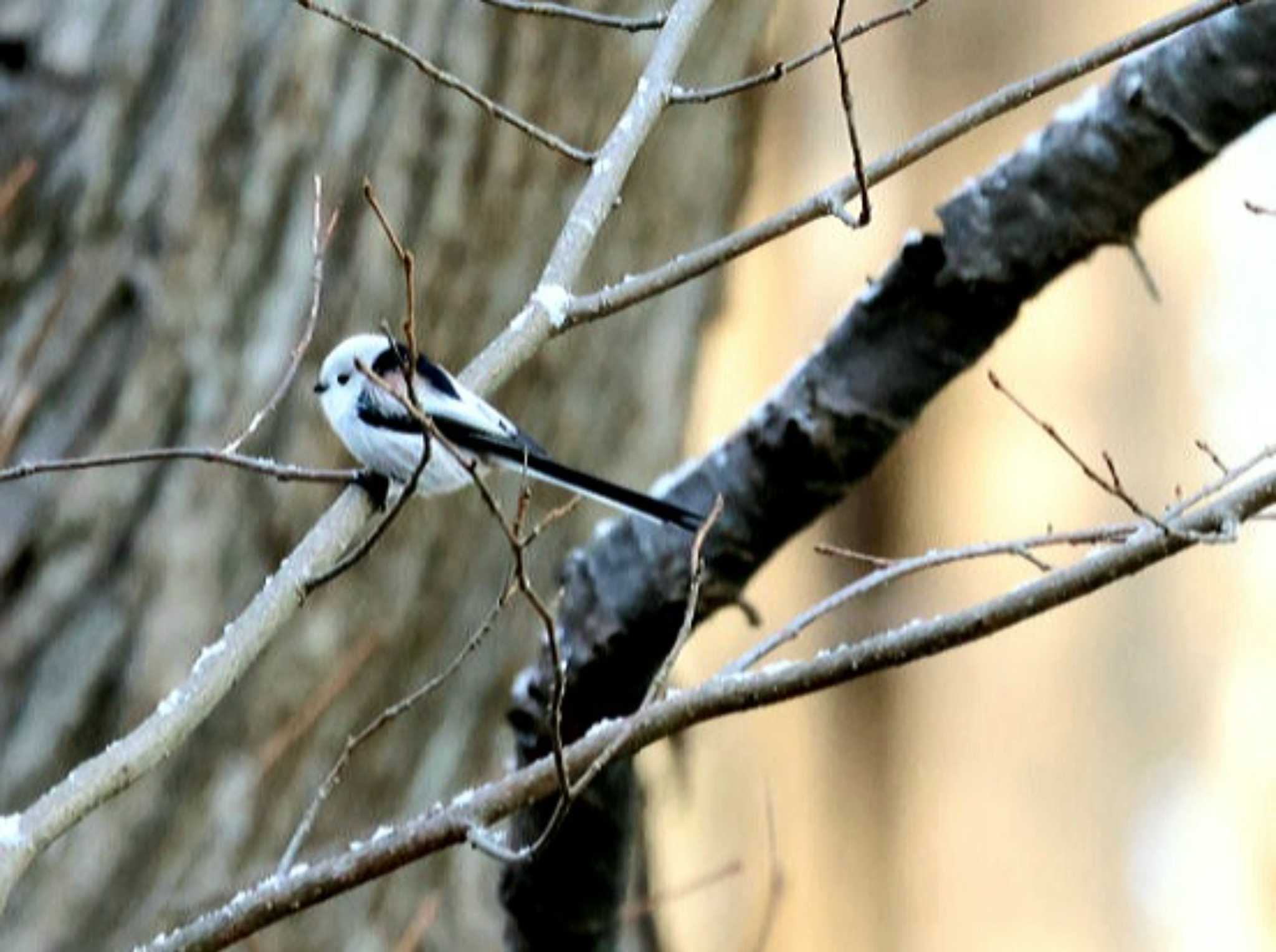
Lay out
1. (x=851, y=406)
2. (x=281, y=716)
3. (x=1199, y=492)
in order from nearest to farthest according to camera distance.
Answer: (x=1199, y=492)
(x=851, y=406)
(x=281, y=716)

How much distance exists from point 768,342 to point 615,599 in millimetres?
2098

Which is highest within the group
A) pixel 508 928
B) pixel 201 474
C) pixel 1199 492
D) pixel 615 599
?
pixel 201 474

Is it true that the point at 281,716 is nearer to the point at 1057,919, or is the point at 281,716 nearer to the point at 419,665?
the point at 419,665

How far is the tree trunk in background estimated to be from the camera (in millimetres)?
1775

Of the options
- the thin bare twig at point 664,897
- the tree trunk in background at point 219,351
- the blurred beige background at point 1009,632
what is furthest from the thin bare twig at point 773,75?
the blurred beige background at point 1009,632

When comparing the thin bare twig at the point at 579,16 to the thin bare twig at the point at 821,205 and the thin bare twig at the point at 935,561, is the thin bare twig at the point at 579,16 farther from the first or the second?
the thin bare twig at the point at 935,561

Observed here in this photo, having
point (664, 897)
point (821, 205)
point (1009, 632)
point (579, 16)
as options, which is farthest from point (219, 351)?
point (1009, 632)

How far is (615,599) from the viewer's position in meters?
1.42

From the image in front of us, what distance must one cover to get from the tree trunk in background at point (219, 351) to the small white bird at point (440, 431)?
0.55 metres

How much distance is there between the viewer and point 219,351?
182 centimetres

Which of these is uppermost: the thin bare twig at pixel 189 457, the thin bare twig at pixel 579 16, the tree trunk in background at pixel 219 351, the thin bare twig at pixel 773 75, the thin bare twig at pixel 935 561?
the tree trunk in background at pixel 219 351

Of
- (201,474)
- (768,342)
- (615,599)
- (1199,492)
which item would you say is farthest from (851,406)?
(768,342)

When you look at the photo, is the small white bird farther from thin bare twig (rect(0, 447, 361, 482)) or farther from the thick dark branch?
the thick dark branch

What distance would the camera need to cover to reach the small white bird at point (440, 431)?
112 centimetres
